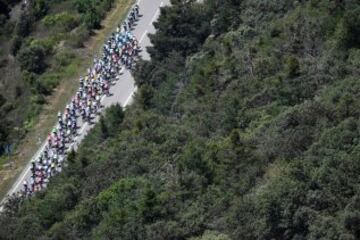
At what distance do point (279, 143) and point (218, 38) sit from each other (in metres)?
29.7

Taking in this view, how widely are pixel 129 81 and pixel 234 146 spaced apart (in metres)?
30.3

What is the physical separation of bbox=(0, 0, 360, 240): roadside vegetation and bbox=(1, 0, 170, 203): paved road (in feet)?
6.26

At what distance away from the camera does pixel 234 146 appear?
160 feet

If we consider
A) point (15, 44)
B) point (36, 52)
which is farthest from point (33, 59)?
point (15, 44)

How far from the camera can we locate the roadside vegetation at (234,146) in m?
40.9

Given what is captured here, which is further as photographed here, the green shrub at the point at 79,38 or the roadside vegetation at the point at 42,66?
the green shrub at the point at 79,38

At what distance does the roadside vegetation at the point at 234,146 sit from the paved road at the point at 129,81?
191 centimetres

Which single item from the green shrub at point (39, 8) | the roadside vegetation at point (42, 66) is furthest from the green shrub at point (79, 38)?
the green shrub at point (39, 8)

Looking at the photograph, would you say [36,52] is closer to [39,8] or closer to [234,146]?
[39,8]

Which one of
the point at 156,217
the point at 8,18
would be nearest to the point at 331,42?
the point at 156,217

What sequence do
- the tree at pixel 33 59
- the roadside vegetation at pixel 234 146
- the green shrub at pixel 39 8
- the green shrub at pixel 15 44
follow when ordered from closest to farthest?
the roadside vegetation at pixel 234 146 < the tree at pixel 33 59 < the green shrub at pixel 15 44 < the green shrub at pixel 39 8

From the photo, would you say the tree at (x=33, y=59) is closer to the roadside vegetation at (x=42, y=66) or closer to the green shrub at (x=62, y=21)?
the roadside vegetation at (x=42, y=66)

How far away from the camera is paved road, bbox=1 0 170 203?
236 feet

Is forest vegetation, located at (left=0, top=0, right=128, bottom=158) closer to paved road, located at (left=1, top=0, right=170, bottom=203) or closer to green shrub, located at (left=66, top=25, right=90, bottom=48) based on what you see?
green shrub, located at (left=66, top=25, right=90, bottom=48)
